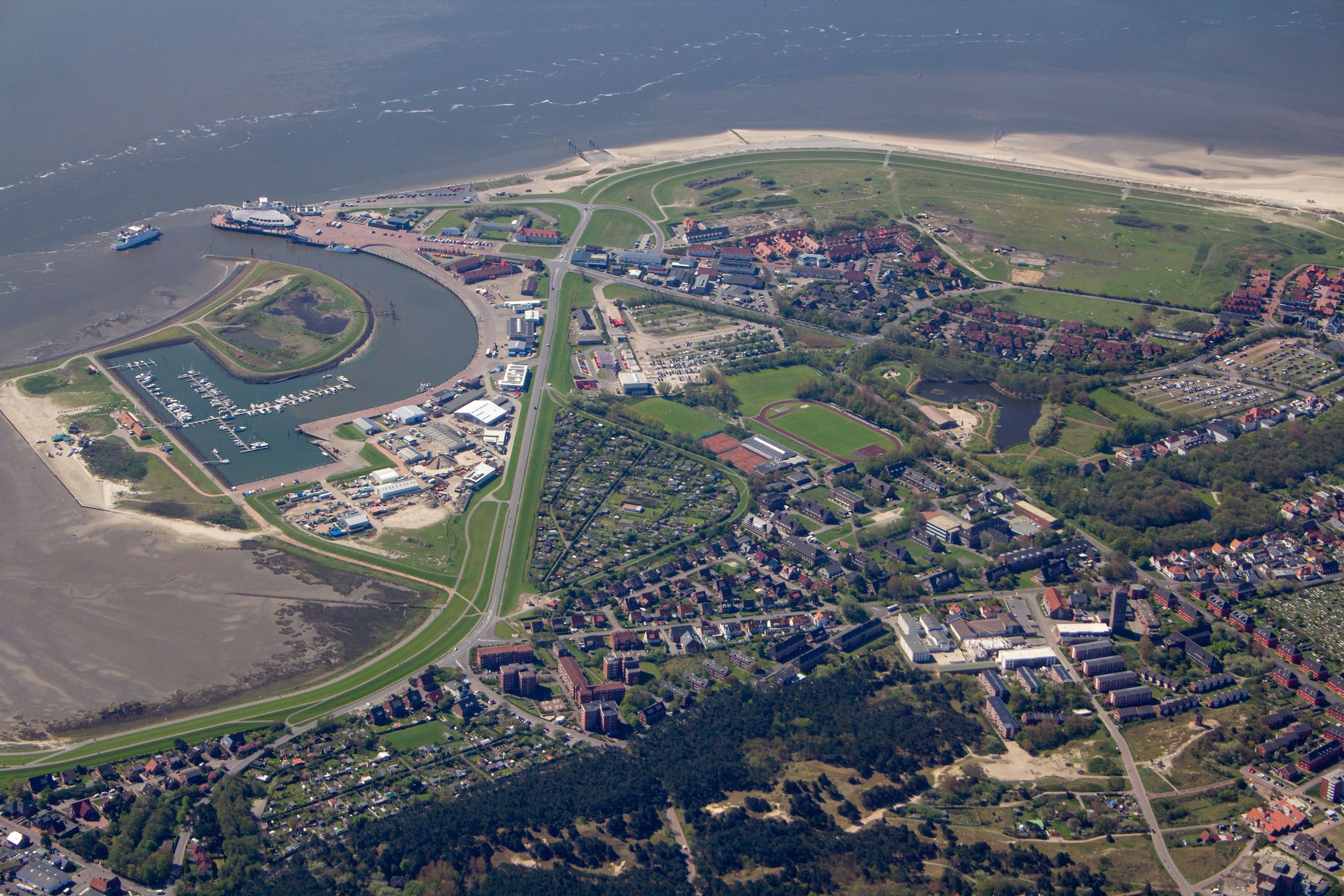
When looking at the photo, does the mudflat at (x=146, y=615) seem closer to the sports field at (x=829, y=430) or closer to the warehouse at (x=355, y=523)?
the warehouse at (x=355, y=523)

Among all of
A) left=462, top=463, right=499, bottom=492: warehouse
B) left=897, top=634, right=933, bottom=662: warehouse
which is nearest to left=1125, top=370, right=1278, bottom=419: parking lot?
left=897, top=634, right=933, bottom=662: warehouse

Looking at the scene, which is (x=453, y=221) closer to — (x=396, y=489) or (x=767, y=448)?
(x=396, y=489)

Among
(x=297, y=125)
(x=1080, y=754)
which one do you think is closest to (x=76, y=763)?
(x=1080, y=754)

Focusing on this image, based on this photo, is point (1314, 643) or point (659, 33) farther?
point (659, 33)

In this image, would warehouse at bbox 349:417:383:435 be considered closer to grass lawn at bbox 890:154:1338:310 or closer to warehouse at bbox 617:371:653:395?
warehouse at bbox 617:371:653:395

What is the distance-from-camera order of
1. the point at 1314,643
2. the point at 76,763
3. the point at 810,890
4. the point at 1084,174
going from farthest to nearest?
the point at 1084,174 < the point at 1314,643 < the point at 76,763 < the point at 810,890

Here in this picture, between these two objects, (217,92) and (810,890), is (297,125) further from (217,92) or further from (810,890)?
(810,890)

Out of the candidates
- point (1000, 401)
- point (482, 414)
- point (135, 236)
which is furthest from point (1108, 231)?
point (135, 236)
